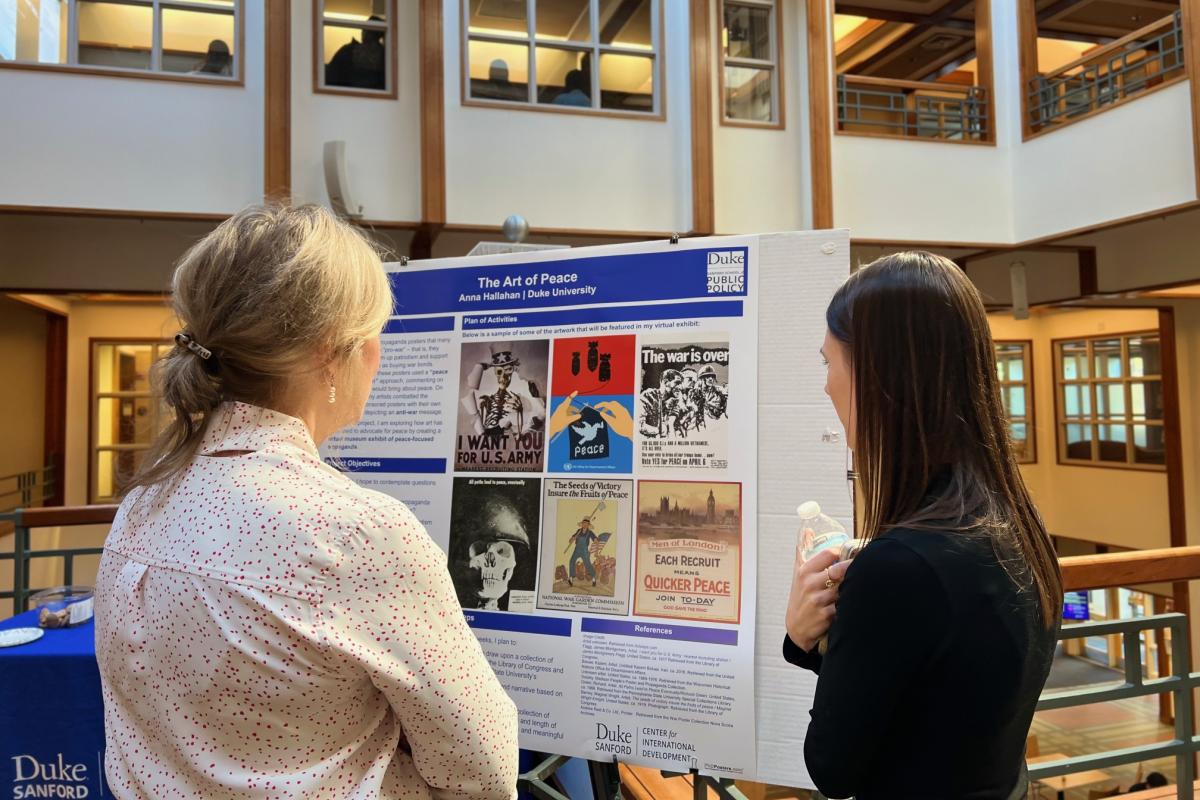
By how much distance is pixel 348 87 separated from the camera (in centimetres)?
584

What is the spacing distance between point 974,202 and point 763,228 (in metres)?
2.03

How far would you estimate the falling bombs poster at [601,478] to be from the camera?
1.48m

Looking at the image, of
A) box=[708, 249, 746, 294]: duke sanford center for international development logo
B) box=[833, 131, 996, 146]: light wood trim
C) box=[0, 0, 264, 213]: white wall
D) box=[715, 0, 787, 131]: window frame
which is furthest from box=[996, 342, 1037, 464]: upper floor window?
box=[708, 249, 746, 294]: duke sanford center for international development logo

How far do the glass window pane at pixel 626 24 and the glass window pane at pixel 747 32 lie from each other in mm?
710

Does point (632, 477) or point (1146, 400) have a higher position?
point (1146, 400)

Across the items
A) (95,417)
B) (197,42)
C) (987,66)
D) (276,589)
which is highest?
(987,66)

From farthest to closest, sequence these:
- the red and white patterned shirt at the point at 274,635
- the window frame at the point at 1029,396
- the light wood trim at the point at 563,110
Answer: the window frame at the point at 1029,396, the light wood trim at the point at 563,110, the red and white patterned shirt at the point at 274,635

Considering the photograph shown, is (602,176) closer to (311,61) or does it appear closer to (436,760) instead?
(311,61)

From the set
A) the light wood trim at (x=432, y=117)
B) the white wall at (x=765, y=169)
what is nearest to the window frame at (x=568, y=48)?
the light wood trim at (x=432, y=117)

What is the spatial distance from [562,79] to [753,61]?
5.72ft

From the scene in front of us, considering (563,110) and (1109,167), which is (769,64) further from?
(1109,167)

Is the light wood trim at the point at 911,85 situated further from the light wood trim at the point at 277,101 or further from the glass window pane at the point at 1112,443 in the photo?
the glass window pane at the point at 1112,443

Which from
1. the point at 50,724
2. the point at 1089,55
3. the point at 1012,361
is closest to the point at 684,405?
the point at 50,724

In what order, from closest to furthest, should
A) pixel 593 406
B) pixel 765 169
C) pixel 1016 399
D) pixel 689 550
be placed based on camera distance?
1. pixel 689 550
2. pixel 593 406
3. pixel 765 169
4. pixel 1016 399
